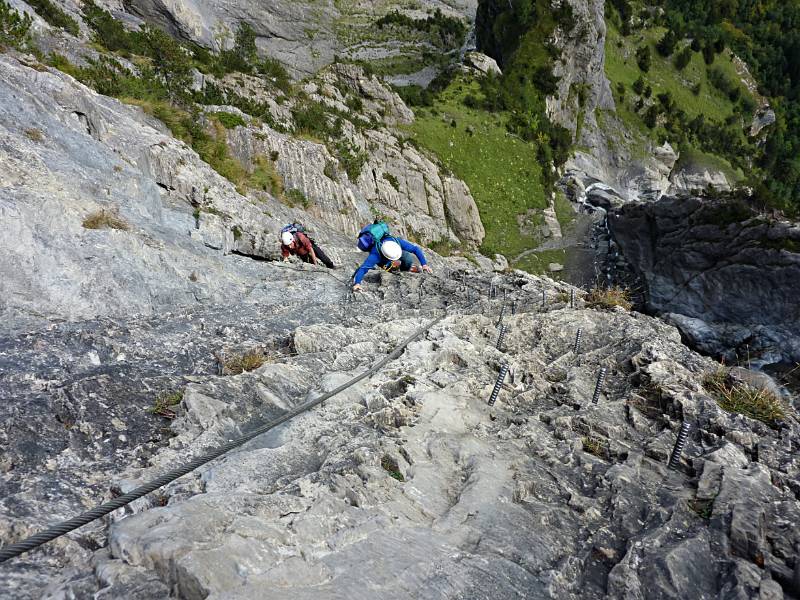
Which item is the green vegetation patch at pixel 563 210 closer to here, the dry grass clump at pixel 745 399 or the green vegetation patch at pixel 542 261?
the green vegetation patch at pixel 542 261

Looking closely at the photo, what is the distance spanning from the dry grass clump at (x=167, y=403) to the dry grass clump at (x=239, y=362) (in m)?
1.05

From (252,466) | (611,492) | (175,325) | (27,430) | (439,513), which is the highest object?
(611,492)

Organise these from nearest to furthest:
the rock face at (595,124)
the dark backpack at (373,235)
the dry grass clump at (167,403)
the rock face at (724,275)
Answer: the dry grass clump at (167,403)
the dark backpack at (373,235)
the rock face at (724,275)
the rock face at (595,124)

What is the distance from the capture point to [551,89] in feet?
186

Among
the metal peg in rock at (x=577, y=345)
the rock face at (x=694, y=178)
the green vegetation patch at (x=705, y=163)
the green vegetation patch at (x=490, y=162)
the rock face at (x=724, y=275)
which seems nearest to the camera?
the metal peg in rock at (x=577, y=345)

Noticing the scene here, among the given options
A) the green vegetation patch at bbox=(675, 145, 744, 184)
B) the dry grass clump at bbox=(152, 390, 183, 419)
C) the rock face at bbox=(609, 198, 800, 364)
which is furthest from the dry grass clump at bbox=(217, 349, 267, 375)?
the green vegetation patch at bbox=(675, 145, 744, 184)

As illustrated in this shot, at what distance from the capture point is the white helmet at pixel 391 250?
12305mm

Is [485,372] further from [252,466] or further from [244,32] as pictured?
[244,32]

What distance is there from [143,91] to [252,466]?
2181 centimetres

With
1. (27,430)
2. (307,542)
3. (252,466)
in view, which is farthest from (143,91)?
(307,542)

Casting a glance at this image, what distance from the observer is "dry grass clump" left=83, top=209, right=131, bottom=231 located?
9.26 meters

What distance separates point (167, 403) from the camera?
5.71 metres

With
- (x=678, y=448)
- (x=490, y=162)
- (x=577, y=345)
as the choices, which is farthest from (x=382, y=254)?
(x=490, y=162)

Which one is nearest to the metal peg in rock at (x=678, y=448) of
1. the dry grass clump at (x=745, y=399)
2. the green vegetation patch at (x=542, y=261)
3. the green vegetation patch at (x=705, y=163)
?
the dry grass clump at (x=745, y=399)
